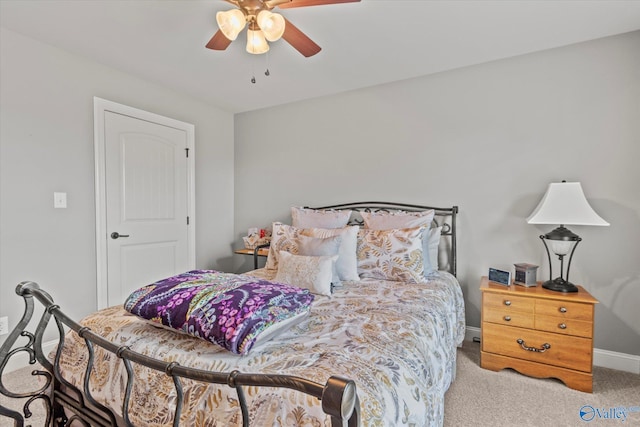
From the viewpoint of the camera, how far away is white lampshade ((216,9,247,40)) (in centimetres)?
169

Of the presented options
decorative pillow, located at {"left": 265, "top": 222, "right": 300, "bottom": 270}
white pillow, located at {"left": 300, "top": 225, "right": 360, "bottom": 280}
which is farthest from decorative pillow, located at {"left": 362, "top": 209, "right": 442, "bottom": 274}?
decorative pillow, located at {"left": 265, "top": 222, "right": 300, "bottom": 270}

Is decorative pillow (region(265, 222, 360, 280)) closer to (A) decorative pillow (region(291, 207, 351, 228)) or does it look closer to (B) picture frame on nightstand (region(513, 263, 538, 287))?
(A) decorative pillow (region(291, 207, 351, 228))

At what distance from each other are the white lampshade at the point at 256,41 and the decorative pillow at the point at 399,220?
1.63m

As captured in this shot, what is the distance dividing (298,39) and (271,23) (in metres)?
0.26

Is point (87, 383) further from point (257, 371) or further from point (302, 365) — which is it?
point (302, 365)

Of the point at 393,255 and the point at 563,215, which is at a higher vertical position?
the point at 563,215

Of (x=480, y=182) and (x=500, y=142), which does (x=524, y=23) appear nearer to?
(x=500, y=142)

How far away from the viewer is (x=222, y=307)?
4.08ft

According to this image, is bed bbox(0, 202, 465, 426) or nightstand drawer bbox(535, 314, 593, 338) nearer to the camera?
bed bbox(0, 202, 465, 426)

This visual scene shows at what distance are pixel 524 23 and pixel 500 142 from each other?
885 mm

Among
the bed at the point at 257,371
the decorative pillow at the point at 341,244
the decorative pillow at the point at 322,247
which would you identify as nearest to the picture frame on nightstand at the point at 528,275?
the bed at the point at 257,371

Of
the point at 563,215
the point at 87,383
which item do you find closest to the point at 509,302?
the point at 563,215

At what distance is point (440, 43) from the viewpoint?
2477 mm

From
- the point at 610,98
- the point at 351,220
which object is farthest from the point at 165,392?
the point at 610,98
